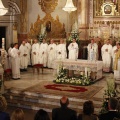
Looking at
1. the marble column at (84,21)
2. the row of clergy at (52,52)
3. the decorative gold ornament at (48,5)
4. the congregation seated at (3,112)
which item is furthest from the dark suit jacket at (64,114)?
the decorative gold ornament at (48,5)

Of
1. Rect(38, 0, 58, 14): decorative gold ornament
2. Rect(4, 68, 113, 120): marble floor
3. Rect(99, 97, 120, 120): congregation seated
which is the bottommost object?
Rect(4, 68, 113, 120): marble floor

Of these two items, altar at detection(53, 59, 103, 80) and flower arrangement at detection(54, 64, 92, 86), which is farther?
altar at detection(53, 59, 103, 80)

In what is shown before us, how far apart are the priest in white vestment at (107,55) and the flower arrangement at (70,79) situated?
2.95m

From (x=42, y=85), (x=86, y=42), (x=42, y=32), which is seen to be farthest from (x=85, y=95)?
(x=42, y=32)

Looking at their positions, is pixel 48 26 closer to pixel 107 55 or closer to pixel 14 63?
pixel 107 55

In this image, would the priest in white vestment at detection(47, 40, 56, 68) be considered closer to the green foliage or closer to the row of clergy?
the row of clergy

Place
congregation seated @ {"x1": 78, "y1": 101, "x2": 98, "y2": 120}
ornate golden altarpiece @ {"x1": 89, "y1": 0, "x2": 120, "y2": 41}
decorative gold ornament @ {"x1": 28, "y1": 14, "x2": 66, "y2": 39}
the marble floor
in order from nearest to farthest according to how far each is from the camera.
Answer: congregation seated @ {"x1": 78, "y1": 101, "x2": 98, "y2": 120}, the marble floor, ornate golden altarpiece @ {"x1": 89, "y1": 0, "x2": 120, "y2": 41}, decorative gold ornament @ {"x1": 28, "y1": 14, "x2": 66, "y2": 39}

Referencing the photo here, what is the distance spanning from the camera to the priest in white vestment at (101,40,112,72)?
1625cm

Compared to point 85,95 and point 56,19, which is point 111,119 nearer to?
point 85,95

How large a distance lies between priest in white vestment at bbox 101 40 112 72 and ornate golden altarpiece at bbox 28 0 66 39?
3660 mm

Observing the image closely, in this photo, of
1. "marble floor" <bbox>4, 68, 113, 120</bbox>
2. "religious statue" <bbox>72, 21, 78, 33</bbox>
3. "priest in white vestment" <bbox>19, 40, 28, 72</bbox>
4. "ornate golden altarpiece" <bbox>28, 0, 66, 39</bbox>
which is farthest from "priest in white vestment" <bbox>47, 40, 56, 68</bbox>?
"ornate golden altarpiece" <bbox>28, 0, 66, 39</bbox>

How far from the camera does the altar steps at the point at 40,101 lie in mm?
10391

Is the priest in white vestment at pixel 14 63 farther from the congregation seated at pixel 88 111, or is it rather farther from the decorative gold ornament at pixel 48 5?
the congregation seated at pixel 88 111

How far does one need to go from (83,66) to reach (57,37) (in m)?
6.21
